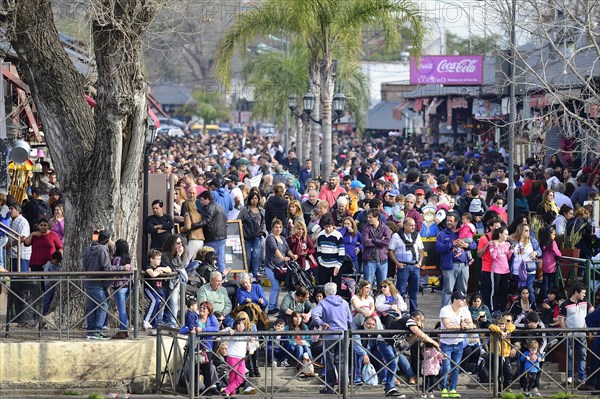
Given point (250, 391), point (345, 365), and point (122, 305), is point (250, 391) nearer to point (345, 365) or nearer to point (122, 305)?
point (345, 365)

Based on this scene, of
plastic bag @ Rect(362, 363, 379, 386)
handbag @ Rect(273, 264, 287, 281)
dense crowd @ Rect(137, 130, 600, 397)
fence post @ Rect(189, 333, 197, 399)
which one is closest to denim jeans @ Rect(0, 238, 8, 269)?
dense crowd @ Rect(137, 130, 600, 397)

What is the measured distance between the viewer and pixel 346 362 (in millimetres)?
14547

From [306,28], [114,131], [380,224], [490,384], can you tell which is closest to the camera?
[490,384]

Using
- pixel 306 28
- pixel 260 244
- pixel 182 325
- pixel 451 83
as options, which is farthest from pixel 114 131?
pixel 451 83

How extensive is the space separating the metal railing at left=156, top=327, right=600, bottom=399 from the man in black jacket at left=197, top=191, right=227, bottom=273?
10.9ft

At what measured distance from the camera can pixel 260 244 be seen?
67.1 ft

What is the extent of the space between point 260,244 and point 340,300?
4869 mm

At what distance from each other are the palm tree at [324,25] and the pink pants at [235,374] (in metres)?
17.0

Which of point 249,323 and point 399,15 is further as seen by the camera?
point 399,15

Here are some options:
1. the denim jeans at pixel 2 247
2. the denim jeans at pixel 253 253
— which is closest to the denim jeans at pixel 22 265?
the denim jeans at pixel 2 247

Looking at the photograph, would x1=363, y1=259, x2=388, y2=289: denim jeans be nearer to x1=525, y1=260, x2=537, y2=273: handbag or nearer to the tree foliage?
x1=525, y1=260, x2=537, y2=273: handbag

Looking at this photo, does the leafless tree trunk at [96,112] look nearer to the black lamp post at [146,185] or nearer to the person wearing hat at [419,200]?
the black lamp post at [146,185]

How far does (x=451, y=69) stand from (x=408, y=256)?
620 inches

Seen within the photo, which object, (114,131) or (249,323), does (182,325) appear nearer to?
(249,323)
